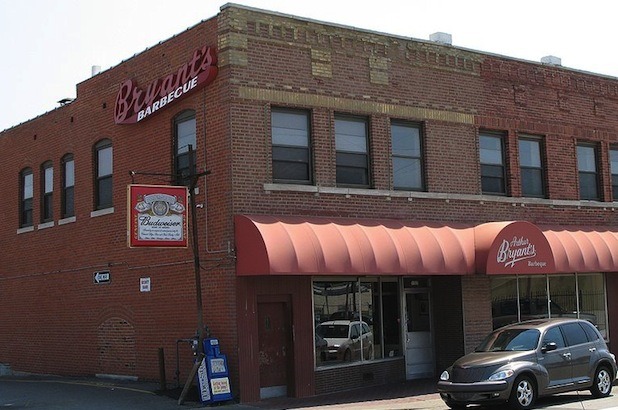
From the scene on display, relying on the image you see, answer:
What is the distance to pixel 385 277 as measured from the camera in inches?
826

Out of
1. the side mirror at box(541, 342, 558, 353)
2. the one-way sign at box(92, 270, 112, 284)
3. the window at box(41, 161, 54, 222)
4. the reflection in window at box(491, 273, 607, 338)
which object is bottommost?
the side mirror at box(541, 342, 558, 353)

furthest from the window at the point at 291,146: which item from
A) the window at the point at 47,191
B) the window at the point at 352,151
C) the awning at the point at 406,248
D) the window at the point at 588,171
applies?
the window at the point at 588,171

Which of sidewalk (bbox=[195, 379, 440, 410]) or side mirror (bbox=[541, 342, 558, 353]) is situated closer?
side mirror (bbox=[541, 342, 558, 353])

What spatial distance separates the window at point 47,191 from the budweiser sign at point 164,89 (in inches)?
180

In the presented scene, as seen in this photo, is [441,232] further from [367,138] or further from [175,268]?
[175,268]

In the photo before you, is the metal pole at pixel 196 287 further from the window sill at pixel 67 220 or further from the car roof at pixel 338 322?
the window sill at pixel 67 220

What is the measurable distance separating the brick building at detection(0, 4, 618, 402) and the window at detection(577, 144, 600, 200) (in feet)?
0.19

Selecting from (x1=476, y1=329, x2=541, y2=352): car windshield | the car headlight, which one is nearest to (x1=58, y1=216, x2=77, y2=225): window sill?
(x1=476, y1=329, x2=541, y2=352): car windshield

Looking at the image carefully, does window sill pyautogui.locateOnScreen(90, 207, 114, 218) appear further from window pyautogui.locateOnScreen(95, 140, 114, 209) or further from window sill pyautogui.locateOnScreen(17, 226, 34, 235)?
window sill pyautogui.locateOnScreen(17, 226, 34, 235)

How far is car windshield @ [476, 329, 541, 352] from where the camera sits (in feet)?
52.8

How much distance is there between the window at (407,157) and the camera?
20688 millimetres

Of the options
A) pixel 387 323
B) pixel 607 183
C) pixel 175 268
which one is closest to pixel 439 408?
pixel 387 323

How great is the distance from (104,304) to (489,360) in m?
10.7

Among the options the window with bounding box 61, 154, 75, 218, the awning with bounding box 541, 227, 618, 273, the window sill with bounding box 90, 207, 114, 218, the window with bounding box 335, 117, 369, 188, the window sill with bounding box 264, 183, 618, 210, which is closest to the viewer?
the window sill with bounding box 264, 183, 618, 210
